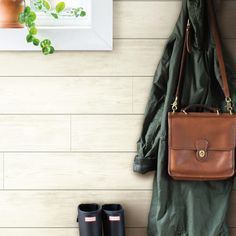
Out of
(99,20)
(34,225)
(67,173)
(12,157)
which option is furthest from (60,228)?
(99,20)

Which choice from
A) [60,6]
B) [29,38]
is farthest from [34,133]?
[60,6]

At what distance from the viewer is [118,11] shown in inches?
66.3

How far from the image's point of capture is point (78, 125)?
1.73 metres

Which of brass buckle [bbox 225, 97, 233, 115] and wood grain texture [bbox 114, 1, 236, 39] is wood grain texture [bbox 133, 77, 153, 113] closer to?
wood grain texture [bbox 114, 1, 236, 39]

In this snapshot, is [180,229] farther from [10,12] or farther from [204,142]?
[10,12]

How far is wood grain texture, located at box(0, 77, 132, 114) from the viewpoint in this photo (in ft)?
5.64

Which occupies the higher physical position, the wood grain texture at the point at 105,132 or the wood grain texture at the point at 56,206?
the wood grain texture at the point at 105,132

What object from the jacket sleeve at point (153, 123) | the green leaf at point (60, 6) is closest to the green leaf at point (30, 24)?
→ the green leaf at point (60, 6)

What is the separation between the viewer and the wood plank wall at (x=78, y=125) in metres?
1.70

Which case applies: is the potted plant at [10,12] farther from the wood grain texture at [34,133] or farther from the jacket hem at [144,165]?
the jacket hem at [144,165]

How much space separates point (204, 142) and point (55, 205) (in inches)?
25.8

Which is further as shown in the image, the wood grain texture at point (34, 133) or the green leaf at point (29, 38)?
the wood grain texture at point (34, 133)

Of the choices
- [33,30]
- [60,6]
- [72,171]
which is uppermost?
[60,6]

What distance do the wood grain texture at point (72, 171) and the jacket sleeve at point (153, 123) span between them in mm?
69
